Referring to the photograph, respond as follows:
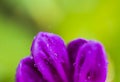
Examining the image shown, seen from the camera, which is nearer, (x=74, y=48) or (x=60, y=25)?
(x=74, y=48)

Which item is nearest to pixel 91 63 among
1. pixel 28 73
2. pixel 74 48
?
pixel 74 48

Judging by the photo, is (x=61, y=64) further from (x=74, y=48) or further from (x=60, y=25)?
(x=60, y=25)

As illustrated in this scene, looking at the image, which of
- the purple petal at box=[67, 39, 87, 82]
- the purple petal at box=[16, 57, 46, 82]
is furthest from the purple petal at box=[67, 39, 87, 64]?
the purple petal at box=[16, 57, 46, 82]

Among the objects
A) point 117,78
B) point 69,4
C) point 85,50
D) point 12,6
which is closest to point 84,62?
point 85,50

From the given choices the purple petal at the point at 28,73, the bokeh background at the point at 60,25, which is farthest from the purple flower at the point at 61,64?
the bokeh background at the point at 60,25

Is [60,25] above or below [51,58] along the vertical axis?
above
